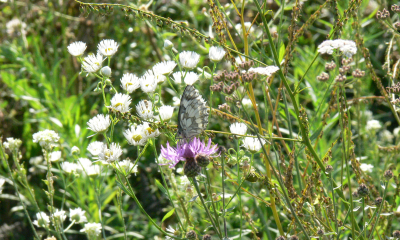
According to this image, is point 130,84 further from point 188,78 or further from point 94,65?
point 188,78

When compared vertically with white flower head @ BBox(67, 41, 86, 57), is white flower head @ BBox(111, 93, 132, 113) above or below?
below

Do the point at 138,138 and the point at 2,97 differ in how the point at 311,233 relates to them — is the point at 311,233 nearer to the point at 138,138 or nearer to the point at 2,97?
the point at 138,138

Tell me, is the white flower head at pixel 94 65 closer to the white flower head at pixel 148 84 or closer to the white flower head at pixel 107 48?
the white flower head at pixel 107 48

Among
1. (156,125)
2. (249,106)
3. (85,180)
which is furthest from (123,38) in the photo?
(156,125)

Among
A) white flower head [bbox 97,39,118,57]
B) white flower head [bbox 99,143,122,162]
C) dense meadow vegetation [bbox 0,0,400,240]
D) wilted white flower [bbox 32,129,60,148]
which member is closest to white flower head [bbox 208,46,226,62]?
dense meadow vegetation [bbox 0,0,400,240]

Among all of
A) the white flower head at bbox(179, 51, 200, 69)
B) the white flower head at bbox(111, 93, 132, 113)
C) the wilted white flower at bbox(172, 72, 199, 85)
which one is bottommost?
the white flower head at bbox(111, 93, 132, 113)

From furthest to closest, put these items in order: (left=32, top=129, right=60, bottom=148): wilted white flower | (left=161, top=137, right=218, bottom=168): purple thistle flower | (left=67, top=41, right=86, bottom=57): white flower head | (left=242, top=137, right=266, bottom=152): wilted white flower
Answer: (left=32, top=129, right=60, bottom=148): wilted white flower < (left=67, top=41, right=86, bottom=57): white flower head < (left=242, top=137, right=266, bottom=152): wilted white flower < (left=161, top=137, right=218, bottom=168): purple thistle flower

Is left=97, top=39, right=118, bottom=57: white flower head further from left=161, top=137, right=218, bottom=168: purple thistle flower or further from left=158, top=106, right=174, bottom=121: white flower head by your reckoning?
left=161, top=137, right=218, bottom=168: purple thistle flower
